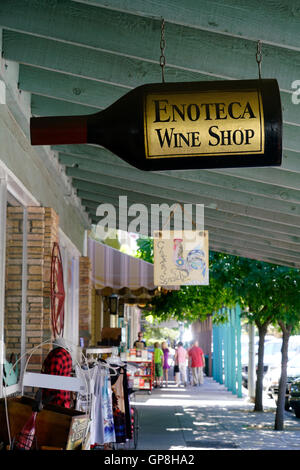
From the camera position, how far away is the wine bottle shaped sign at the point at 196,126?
10.9 ft

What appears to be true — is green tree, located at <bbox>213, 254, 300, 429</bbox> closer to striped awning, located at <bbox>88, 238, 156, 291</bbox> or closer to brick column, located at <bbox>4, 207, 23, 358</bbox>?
striped awning, located at <bbox>88, 238, 156, 291</bbox>

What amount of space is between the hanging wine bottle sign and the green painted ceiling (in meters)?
1.05

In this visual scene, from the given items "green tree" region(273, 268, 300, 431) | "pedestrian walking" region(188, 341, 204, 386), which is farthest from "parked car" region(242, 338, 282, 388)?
"green tree" region(273, 268, 300, 431)

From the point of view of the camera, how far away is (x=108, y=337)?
13.9 meters

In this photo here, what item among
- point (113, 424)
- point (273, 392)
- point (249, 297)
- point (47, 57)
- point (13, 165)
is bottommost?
point (273, 392)

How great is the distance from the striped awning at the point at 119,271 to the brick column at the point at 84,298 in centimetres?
104

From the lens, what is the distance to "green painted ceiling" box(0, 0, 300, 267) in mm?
4004

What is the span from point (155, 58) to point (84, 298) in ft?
25.7

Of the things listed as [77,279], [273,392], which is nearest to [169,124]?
[77,279]

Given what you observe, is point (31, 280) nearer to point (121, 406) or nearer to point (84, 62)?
point (121, 406)

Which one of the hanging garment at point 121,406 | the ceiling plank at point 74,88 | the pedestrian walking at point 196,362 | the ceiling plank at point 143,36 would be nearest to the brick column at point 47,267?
the hanging garment at point 121,406

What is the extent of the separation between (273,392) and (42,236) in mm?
13239

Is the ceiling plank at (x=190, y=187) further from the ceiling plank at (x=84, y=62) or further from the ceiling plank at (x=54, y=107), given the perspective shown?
the ceiling plank at (x=84, y=62)

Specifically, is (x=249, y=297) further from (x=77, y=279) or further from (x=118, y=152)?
(x=118, y=152)
